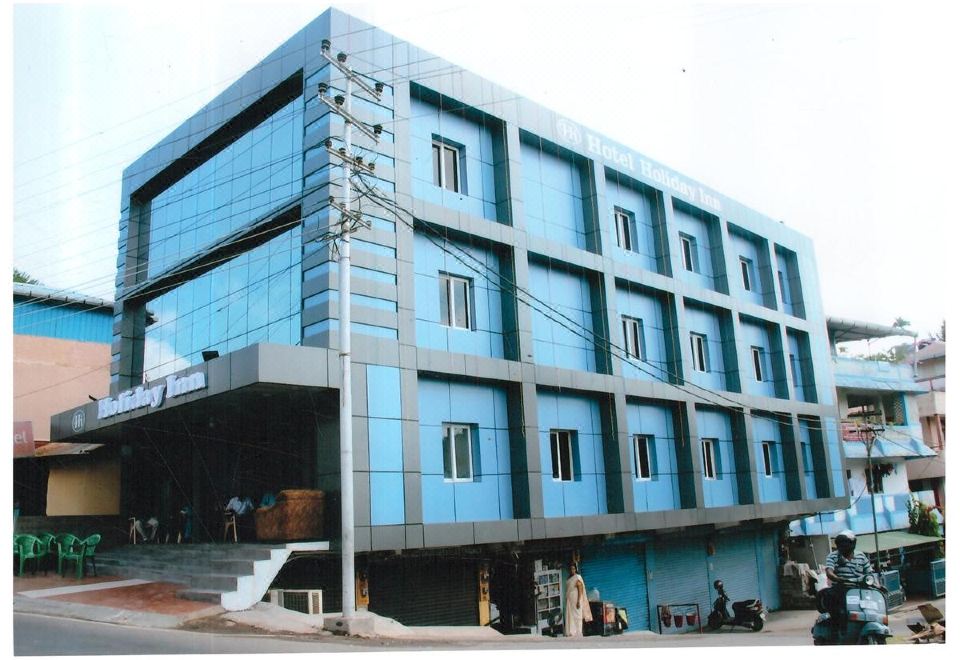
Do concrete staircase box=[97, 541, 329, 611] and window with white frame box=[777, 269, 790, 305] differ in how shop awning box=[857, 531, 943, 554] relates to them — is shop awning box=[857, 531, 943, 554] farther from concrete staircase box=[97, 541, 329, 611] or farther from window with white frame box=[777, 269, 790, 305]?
concrete staircase box=[97, 541, 329, 611]

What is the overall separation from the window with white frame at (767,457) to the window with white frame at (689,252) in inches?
229

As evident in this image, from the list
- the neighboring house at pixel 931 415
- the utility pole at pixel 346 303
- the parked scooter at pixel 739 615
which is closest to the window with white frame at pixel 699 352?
the neighboring house at pixel 931 415

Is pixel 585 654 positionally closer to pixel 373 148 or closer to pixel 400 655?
pixel 400 655

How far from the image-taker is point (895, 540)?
21031 millimetres

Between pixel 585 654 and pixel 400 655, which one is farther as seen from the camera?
pixel 585 654

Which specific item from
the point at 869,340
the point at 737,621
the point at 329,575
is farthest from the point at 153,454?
the point at 869,340

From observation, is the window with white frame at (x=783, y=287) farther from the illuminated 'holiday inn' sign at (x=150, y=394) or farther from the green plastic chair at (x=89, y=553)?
the green plastic chair at (x=89, y=553)

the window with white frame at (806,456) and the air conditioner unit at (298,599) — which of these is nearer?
the air conditioner unit at (298,599)

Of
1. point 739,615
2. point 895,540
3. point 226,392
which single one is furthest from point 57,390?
point 895,540

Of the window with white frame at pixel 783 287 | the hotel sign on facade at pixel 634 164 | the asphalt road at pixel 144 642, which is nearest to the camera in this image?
the asphalt road at pixel 144 642

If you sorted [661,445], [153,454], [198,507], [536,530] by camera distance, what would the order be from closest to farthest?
[536,530]
[198,507]
[153,454]
[661,445]

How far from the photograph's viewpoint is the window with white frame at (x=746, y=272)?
25594 millimetres

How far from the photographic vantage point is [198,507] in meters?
17.6

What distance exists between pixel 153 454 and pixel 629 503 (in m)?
11.4
